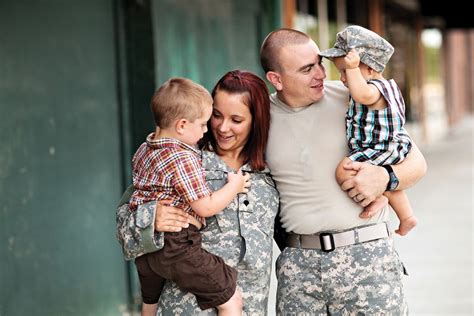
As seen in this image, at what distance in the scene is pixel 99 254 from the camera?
521 cm

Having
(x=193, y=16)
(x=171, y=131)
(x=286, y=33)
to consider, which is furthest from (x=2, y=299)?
(x=193, y=16)

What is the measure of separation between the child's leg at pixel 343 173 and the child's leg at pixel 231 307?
1.83ft

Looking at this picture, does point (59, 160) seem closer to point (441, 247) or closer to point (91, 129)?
point (91, 129)

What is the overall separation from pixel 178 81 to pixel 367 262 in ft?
3.14

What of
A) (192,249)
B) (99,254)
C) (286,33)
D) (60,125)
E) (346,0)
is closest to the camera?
(192,249)

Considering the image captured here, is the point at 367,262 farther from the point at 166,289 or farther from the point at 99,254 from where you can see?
the point at 99,254

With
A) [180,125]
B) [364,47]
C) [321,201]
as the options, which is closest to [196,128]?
[180,125]

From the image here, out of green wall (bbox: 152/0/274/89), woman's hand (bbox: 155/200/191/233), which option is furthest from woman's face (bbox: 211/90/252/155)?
green wall (bbox: 152/0/274/89)

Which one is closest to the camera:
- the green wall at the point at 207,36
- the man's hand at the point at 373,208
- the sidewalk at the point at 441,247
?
the man's hand at the point at 373,208

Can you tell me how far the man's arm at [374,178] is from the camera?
3.05m

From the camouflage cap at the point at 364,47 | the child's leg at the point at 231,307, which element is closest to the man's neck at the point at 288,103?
the camouflage cap at the point at 364,47

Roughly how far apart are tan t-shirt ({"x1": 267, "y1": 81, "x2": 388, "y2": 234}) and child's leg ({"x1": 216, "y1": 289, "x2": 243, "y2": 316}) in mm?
379

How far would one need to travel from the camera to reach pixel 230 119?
3.08 metres

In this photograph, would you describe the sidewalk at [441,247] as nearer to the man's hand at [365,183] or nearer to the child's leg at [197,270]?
the man's hand at [365,183]
